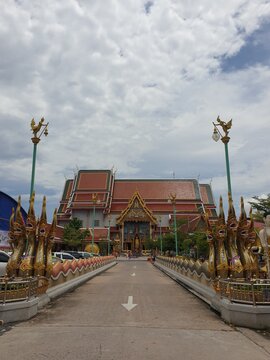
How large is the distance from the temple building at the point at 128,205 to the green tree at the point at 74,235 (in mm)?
3262

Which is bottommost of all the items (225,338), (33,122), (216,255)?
(225,338)

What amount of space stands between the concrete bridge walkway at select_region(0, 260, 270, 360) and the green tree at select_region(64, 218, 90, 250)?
143 ft

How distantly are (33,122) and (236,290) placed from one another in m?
8.50

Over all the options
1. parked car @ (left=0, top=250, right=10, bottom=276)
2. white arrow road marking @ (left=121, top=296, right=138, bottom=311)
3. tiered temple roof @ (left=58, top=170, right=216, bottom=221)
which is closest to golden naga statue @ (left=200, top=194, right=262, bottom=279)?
white arrow road marking @ (left=121, top=296, right=138, bottom=311)

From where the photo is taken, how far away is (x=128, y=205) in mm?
61188

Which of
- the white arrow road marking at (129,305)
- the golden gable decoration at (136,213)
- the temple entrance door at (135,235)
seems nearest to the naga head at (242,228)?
the white arrow road marking at (129,305)

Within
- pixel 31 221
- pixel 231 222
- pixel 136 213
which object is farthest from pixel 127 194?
pixel 231 222

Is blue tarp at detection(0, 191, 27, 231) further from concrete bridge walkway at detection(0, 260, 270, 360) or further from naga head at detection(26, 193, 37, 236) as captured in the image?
concrete bridge walkway at detection(0, 260, 270, 360)

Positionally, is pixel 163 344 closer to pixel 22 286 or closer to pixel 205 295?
pixel 22 286

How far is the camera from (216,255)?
34.7 ft

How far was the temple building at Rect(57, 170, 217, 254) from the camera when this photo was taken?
60969mm

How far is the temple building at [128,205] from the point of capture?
60969 mm

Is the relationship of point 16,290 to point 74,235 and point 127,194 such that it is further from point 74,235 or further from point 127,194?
point 127,194

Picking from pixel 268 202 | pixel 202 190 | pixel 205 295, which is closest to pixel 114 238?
pixel 202 190
